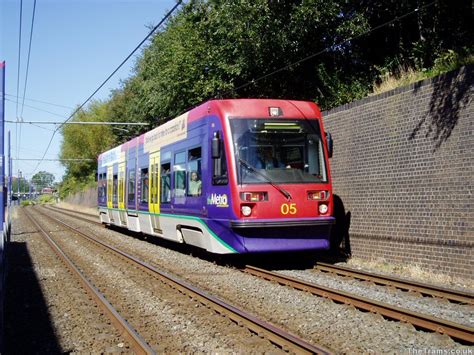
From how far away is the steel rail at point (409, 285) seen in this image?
777cm

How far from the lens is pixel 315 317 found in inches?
276

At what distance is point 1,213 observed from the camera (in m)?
5.48

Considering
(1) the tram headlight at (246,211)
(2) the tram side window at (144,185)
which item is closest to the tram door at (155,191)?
(2) the tram side window at (144,185)

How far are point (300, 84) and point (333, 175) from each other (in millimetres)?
8956

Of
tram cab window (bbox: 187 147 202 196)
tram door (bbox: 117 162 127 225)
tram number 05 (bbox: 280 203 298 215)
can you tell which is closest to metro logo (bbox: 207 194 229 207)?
tram cab window (bbox: 187 147 202 196)

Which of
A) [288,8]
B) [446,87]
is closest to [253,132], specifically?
[446,87]

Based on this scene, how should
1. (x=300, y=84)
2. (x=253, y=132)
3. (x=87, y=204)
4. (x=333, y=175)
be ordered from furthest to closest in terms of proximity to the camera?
(x=87, y=204) → (x=300, y=84) → (x=333, y=175) → (x=253, y=132)

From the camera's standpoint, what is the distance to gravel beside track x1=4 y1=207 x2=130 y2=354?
6188 mm

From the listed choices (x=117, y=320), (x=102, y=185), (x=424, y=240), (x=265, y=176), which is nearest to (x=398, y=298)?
(x=424, y=240)

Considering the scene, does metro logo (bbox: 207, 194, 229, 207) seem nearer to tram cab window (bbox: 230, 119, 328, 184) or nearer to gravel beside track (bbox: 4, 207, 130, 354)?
tram cab window (bbox: 230, 119, 328, 184)

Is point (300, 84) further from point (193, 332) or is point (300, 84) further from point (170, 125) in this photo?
point (193, 332)

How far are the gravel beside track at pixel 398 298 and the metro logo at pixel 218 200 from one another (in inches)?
70.8

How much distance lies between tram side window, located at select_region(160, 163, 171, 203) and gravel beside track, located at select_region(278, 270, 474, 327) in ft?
15.1

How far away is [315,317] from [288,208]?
11.9 feet
